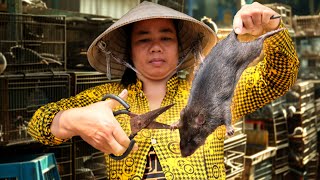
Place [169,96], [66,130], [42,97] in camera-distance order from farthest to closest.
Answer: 1. [42,97]
2. [169,96]
3. [66,130]

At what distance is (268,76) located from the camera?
40.4 inches

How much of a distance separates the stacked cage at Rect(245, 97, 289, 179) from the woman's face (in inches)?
45.1

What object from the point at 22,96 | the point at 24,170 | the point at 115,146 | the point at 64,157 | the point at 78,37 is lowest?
the point at 64,157

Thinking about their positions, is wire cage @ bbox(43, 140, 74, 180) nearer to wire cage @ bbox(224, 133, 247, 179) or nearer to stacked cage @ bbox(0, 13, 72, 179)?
stacked cage @ bbox(0, 13, 72, 179)

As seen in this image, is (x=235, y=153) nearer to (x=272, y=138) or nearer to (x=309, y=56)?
(x=272, y=138)

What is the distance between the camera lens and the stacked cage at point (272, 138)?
7.09 ft

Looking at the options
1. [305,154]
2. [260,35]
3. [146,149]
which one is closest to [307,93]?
[305,154]

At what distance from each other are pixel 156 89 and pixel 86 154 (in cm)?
104

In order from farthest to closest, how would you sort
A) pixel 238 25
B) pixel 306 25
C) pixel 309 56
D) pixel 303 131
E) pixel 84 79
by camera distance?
pixel 303 131, pixel 84 79, pixel 309 56, pixel 306 25, pixel 238 25

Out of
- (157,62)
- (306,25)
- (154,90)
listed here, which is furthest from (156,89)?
(306,25)

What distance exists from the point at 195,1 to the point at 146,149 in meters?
0.50

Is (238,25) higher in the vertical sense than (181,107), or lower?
higher

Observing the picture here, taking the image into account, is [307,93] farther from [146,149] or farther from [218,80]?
[218,80]

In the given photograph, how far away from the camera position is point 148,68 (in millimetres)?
1049
